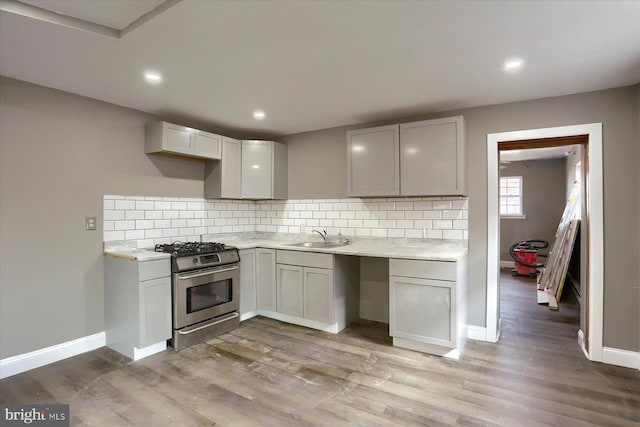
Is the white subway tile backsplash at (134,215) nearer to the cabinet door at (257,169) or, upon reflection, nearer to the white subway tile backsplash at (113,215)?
the white subway tile backsplash at (113,215)

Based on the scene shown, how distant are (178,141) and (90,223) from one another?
3.83ft

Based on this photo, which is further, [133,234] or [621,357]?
[133,234]

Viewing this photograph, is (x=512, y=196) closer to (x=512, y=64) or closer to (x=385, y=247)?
(x=385, y=247)

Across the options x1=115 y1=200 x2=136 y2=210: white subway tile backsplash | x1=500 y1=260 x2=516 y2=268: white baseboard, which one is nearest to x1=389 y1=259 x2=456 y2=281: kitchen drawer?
x1=115 y1=200 x2=136 y2=210: white subway tile backsplash

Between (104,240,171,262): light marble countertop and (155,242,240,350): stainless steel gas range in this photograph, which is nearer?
(104,240,171,262): light marble countertop

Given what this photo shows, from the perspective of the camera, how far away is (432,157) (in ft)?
10.8

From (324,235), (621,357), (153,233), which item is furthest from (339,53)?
(621,357)

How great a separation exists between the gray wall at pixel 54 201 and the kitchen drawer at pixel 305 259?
1761 mm

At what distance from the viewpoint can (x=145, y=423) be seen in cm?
204

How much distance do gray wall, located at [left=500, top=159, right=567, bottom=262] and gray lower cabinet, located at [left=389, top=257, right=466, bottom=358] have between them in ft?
17.2

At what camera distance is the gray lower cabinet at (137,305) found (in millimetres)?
2875

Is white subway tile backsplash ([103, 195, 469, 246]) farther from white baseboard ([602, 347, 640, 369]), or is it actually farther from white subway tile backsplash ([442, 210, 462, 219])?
white baseboard ([602, 347, 640, 369])

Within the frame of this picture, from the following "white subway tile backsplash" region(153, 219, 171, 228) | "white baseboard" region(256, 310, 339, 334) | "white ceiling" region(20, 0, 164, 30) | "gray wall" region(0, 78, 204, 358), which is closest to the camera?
"white ceiling" region(20, 0, 164, 30)

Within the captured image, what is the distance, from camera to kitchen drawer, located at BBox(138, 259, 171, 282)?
287cm
